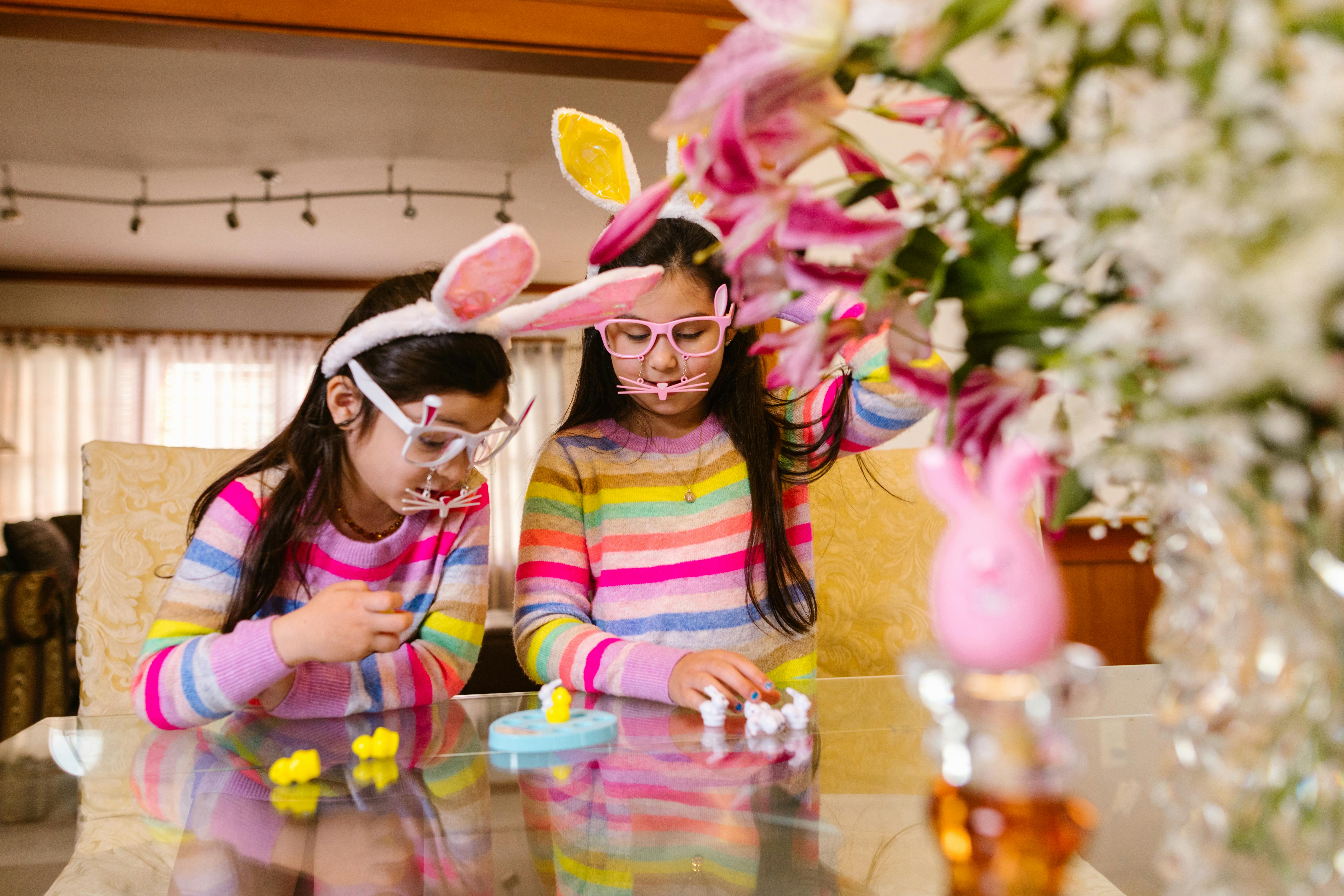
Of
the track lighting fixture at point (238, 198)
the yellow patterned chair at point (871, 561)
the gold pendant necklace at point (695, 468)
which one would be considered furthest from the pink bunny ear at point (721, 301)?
the track lighting fixture at point (238, 198)

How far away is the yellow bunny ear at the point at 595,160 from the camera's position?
1.25 m

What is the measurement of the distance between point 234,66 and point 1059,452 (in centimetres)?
401

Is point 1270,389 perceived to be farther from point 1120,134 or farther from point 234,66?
point 234,66

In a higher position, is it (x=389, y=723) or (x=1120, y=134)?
(x=1120, y=134)

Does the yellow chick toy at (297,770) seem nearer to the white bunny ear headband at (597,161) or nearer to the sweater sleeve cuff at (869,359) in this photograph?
the white bunny ear headband at (597,161)

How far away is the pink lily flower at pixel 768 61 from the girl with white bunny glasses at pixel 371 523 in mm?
487

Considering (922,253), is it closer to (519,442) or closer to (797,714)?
(797,714)

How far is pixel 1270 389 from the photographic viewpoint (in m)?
0.33

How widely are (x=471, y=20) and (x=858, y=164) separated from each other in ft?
6.03

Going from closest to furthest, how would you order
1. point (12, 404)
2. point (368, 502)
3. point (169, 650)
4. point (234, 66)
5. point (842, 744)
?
point (842, 744) → point (169, 650) → point (368, 502) → point (234, 66) → point (12, 404)

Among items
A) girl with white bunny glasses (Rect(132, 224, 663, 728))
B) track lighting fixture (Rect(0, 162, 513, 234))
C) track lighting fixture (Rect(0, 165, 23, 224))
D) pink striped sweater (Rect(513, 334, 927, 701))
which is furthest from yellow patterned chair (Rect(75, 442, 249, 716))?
track lighting fixture (Rect(0, 165, 23, 224))

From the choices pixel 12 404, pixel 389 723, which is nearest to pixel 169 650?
pixel 389 723

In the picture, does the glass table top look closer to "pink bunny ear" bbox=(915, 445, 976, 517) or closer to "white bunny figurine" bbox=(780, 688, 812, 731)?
"white bunny figurine" bbox=(780, 688, 812, 731)

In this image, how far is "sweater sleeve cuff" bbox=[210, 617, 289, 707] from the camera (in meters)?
1.00
